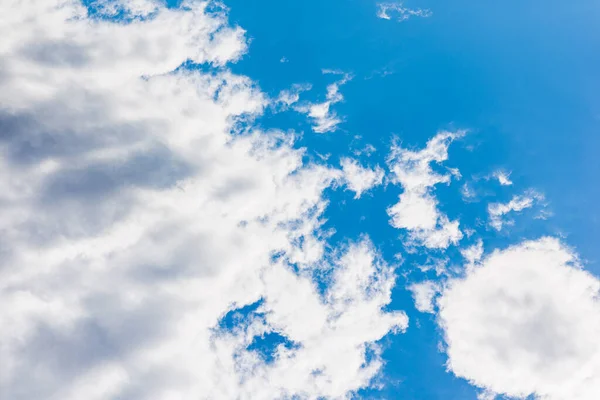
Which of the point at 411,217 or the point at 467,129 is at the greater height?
the point at 467,129

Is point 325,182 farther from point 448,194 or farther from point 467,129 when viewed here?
point 467,129

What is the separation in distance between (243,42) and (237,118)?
3760 centimetres

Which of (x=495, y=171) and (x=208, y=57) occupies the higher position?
(x=208, y=57)

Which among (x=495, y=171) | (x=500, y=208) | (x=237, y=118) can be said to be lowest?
(x=500, y=208)

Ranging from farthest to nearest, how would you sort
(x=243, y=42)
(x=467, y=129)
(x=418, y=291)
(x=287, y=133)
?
(x=243, y=42)
(x=287, y=133)
(x=467, y=129)
(x=418, y=291)

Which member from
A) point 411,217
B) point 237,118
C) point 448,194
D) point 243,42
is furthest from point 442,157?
point 243,42

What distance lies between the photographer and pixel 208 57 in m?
195

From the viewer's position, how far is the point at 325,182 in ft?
559

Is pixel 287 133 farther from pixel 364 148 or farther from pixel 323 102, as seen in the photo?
pixel 364 148

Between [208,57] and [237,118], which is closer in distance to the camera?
[237,118]

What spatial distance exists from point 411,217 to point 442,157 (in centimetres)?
2673

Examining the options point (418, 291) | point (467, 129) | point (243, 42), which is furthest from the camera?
point (243, 42)

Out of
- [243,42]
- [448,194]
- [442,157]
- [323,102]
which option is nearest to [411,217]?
[448,194]

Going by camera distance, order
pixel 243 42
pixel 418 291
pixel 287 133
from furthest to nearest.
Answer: pixel 243 42
pixel 287 133
pixel 418 291
